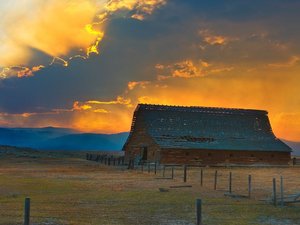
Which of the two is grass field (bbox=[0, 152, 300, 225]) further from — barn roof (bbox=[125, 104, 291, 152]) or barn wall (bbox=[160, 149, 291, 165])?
barn roof (bbox=[125, 104, 291, 152])

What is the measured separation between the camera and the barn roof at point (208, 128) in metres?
63.8

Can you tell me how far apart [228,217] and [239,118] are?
56.7m

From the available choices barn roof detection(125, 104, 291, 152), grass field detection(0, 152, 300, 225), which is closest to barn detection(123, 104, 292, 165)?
barn roof detection(125, 104, 291, 152)

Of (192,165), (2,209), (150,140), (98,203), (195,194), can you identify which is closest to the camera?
(2,209)

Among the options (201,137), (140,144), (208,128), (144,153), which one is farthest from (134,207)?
(208,128)

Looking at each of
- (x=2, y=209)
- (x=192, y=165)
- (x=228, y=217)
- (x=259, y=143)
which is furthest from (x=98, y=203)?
(x=259, y=143)

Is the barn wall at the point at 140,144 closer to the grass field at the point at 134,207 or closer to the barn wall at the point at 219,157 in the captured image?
the barn wall at the point at 219,157

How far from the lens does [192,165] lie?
59.6m

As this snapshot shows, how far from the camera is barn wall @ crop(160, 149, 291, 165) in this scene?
6073 centimetres

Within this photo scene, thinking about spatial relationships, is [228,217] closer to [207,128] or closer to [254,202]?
[254,202]

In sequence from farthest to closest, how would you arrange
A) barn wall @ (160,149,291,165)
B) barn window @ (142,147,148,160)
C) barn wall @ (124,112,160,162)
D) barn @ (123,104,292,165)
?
1. barn window @ (142,147,148,160)
2. barn wall @ (124,112,160,162)
3. barn @ (123,104,292,165)
4. barn wall @ (160,149,291,165)

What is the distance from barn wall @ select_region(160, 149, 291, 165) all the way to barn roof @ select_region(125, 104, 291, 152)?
2.22 ft

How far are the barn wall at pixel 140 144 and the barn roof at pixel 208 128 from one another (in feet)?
2.84

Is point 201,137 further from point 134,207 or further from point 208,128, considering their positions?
point 134,207
